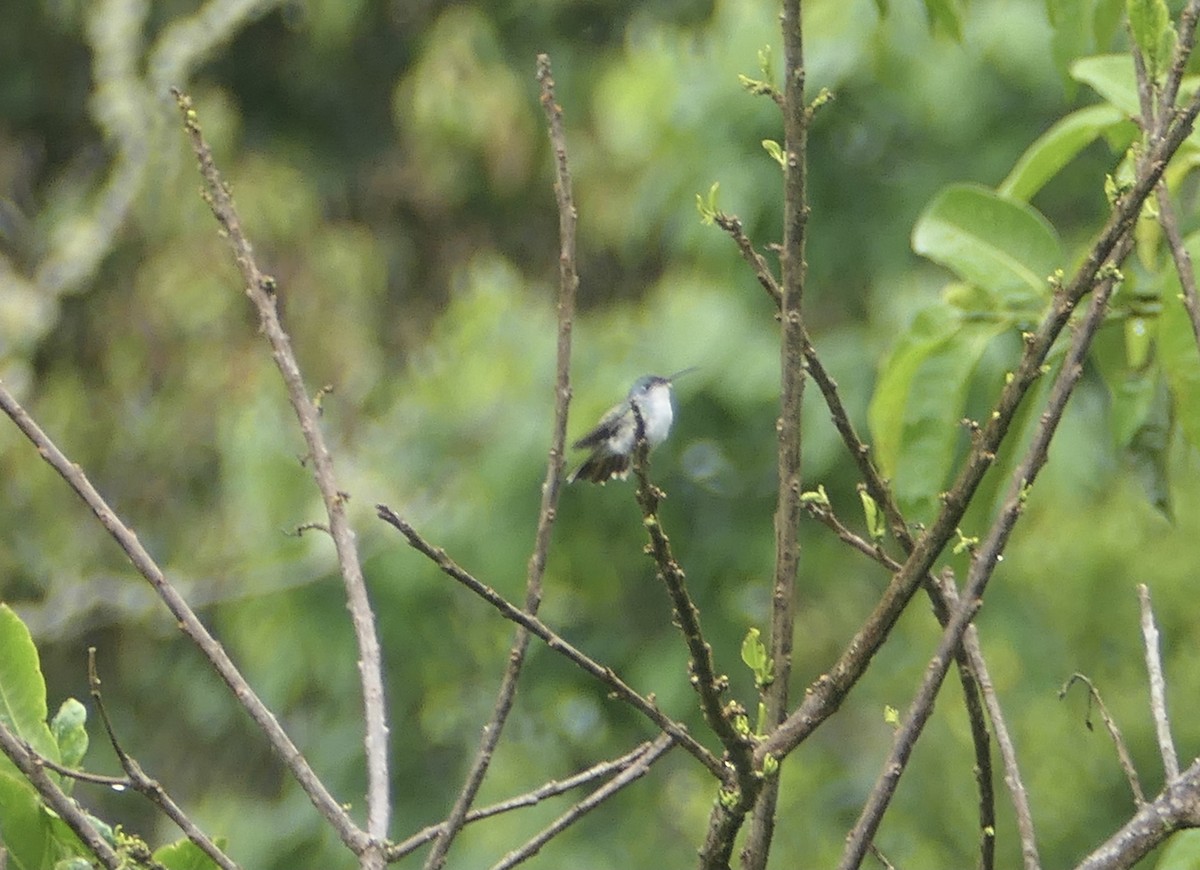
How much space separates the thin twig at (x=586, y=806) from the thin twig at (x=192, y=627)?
145 millimetres

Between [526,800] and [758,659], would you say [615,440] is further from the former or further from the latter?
[758,659]

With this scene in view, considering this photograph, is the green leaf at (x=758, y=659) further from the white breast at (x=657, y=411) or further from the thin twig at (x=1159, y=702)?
the white breast at (x=657, y=411)

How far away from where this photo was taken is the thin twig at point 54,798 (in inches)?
56.7

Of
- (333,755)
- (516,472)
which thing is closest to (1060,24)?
(516,472)

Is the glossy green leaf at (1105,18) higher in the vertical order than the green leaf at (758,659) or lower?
higher

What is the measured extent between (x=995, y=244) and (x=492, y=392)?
6054 millimetres

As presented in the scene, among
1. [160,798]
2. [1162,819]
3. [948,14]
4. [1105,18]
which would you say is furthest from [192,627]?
[1105,18]

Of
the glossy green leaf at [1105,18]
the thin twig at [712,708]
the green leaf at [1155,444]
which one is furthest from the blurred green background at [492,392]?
the thin twig at [712,708]

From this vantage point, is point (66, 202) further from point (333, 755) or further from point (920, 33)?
point (920, 33)

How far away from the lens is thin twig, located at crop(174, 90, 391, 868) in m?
1.70

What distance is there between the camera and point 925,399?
87.8 inches

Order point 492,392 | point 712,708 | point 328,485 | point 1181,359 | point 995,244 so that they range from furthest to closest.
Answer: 1. point 492,392
2. point 995,244
3. point 1181,359
4. point 328,485
5. point 712,708

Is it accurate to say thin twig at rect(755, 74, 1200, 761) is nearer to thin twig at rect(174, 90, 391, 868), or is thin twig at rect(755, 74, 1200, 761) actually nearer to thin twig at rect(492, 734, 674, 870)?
thin twig at rect(492, 734, 674, 870)

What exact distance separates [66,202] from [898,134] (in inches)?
266
